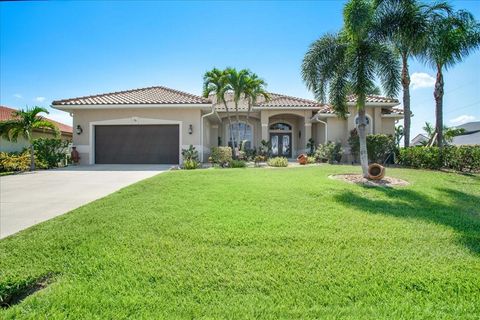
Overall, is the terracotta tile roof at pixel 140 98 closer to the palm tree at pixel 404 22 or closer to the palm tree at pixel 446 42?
the palm tree at pixel 404 22

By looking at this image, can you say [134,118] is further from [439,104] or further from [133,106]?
[439,104]

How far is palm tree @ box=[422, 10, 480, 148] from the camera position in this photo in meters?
10.9

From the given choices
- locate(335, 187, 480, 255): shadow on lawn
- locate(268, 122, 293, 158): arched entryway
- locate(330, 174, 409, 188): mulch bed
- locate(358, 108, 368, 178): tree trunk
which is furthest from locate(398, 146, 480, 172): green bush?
locate(268, 122, 293, 158): arched entryway

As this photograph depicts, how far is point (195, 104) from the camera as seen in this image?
17.9 m

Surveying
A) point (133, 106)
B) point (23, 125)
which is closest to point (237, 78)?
point (133, 106)

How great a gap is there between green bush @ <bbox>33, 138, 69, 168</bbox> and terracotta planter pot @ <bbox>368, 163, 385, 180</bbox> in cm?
1667

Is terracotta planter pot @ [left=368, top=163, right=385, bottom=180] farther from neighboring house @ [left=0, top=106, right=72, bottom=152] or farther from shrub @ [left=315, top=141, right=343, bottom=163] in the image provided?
neighboring house @ [left=0, top=106, right=72, bottom=152]

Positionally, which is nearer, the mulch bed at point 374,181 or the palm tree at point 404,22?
the mulch bed at point 374,181

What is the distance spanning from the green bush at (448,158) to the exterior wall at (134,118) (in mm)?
12037

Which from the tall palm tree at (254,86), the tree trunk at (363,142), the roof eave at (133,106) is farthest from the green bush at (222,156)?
the tree trunk at (363,142)

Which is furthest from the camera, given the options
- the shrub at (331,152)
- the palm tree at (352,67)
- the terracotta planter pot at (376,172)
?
the shrub at (331,152)

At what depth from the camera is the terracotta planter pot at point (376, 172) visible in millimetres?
10266

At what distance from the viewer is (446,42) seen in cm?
1149

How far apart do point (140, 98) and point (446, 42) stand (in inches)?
644
